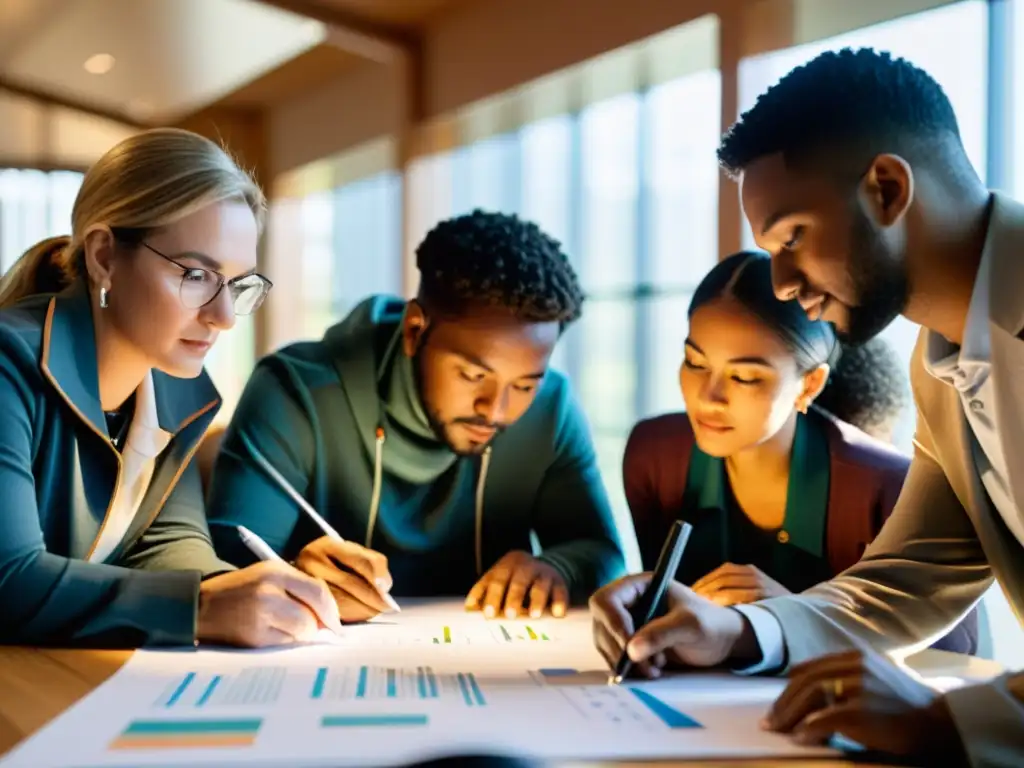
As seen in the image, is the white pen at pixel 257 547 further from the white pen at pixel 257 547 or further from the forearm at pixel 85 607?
the forearm at pixel 85 607

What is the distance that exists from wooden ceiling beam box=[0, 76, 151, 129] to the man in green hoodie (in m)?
5.64

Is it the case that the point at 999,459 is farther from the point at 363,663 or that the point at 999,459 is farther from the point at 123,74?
the point at 123,74

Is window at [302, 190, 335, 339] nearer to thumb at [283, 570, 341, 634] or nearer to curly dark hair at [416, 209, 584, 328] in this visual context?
curly dark hair at [416, 209, 584, 328]

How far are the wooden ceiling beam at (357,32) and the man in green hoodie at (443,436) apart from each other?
301cm

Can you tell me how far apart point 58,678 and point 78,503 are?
1.03 feet

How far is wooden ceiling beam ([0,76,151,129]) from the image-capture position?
6520 mm

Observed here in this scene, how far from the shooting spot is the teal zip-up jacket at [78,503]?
1.13 meters

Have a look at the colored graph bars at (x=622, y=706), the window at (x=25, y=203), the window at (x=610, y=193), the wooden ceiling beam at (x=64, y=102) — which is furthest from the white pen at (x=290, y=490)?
the wooden ceiling beam at (x=64, y=102)

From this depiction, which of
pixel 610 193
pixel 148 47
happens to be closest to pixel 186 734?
pixel 610 193

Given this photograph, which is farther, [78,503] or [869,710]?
[78,503]

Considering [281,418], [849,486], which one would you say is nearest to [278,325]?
[281,418]

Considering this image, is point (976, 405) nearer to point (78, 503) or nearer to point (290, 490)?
point (290, 490)

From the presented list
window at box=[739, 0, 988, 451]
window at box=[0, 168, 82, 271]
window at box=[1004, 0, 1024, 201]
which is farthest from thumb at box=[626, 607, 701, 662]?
window at box=[0, 168, 82, 271]

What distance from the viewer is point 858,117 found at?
1.04 meters
